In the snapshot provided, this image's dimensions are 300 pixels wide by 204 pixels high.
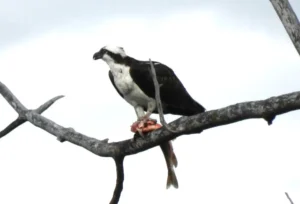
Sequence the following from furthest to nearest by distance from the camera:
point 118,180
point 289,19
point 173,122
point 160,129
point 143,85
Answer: point 143,85, point 118,180, point 160,129, point 173,122, point 289,19

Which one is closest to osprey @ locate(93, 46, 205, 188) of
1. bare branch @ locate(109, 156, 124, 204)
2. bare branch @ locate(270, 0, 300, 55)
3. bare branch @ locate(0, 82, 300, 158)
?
bare branch @ locate(0, 82, 300, 158)

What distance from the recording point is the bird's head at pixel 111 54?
9930 mm

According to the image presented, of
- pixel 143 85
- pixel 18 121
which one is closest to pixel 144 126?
pixel 18 121

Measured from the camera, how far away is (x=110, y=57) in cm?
998

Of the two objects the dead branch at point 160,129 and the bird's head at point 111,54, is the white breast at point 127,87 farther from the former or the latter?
the dead branch at point 160,129

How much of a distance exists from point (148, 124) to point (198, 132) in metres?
1.24

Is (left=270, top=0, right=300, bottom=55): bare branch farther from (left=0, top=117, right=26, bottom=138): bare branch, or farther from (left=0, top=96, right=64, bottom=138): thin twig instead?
(left=0, top=117, right=26, bottom=138): bare branch

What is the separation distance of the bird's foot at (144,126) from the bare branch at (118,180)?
0.27 m

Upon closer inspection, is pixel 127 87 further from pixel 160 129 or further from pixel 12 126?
pixel 160 129

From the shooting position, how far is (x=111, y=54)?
32.7ft

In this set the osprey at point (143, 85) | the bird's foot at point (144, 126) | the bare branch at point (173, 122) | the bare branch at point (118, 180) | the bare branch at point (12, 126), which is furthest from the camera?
the osprey at point (143, 85)

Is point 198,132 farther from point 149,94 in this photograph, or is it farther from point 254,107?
point 149,94

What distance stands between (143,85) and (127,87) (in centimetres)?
24

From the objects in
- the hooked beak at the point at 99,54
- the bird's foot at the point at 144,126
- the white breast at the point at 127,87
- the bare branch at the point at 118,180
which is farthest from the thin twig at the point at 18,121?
the hooked beak at the point at 99,54
